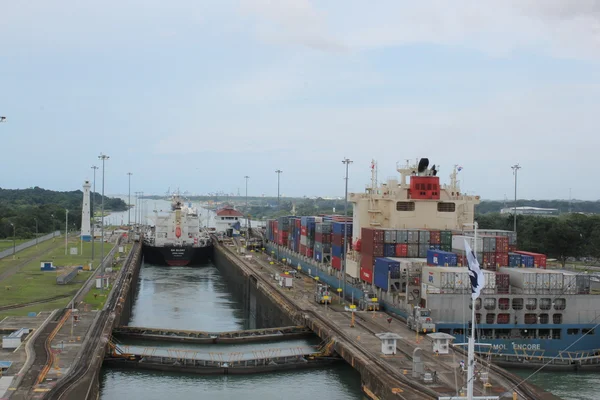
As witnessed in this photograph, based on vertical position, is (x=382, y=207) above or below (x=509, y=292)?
above

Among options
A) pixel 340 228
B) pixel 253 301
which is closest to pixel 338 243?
pixel 340 228

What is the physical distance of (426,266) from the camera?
46.7 m

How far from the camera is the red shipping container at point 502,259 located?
48.7 meters

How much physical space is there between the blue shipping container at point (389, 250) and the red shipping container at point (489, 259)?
776 centimetres

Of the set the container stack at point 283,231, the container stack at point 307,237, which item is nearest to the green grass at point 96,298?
the container stack at point 307,237

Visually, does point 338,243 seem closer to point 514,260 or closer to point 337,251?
point 337,251

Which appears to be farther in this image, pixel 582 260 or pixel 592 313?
pixel 582 260

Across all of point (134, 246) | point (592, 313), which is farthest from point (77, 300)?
point (134, 246)

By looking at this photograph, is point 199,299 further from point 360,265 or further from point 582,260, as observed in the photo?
point 582,260

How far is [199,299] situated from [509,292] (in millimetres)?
39343

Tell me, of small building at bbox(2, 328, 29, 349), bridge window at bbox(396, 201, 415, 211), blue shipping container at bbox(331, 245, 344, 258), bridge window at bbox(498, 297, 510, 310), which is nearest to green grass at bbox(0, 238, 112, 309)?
small building at bbox(2, 328, 29, 349)

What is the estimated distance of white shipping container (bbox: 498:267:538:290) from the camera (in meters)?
43.5

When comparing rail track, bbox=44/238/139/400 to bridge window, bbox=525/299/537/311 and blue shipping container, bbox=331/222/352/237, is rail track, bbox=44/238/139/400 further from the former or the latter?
bridge window, bbox=525/299/537/311

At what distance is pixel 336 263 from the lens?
6581cm
